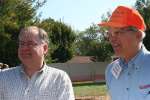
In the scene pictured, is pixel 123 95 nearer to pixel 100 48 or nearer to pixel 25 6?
pixel 25 6

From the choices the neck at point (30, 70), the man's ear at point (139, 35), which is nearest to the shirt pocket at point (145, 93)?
A: the man's ear at point (139, 35)

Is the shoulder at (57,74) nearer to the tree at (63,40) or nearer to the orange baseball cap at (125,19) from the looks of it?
the orange baseball cap at (125,19)

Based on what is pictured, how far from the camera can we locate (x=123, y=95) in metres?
4.77

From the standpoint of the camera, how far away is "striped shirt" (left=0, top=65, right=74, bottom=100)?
198 inches

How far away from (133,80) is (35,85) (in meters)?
1.06

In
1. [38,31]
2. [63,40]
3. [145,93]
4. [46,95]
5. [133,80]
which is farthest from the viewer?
[63,40]

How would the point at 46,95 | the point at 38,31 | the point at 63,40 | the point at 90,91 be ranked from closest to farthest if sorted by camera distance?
the point at 46,95
the point at 38,31
the point at 90,91
the point at 63,40

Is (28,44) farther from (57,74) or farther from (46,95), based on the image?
(46,95)

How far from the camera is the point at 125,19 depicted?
4762mm

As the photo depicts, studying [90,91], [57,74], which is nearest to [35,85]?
[57,74]

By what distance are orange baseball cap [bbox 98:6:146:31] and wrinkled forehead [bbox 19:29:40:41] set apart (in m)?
0.79

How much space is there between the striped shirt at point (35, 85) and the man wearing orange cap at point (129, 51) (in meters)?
0.63

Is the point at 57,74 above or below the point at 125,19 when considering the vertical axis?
below

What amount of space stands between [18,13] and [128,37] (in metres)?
22.6
